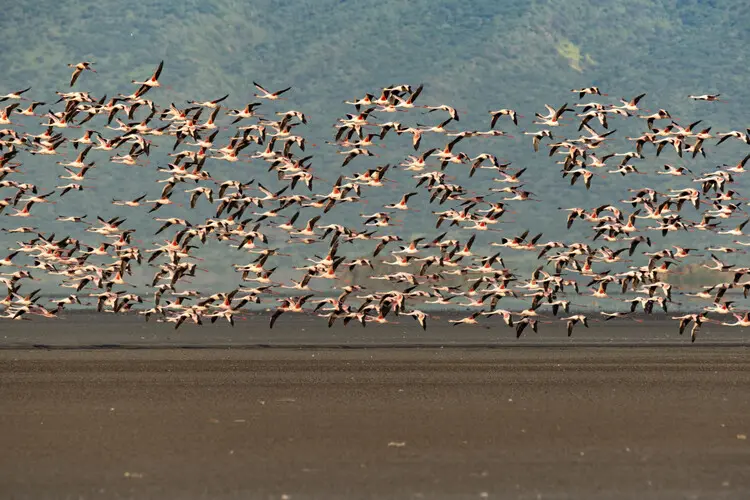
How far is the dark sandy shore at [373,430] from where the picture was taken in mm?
33531

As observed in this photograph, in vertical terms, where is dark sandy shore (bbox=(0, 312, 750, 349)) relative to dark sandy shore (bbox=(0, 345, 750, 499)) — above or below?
above

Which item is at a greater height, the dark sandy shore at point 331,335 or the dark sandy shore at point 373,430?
the dark sandy shore at point 331,335

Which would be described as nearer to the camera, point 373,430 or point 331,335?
point 373,430

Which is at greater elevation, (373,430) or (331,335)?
(331,335)

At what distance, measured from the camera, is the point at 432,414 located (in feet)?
154

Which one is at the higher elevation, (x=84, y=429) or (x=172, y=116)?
(x=172, y=116)

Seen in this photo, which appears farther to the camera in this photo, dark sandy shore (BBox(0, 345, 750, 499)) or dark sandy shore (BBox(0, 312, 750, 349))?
dark sandy shore (BBox(0, 312, 750, 349))

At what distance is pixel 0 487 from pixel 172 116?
56.0 meters

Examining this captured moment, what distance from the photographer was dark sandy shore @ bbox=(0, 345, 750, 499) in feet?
110

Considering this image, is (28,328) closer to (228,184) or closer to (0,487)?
(228,184)

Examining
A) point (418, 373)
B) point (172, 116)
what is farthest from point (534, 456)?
point (172, 116)

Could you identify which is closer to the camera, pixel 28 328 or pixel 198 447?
pixel 198 447

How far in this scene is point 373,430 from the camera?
4269 centimetres

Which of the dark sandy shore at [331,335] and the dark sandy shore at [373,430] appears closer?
the dark sandy shore at [373,430]
